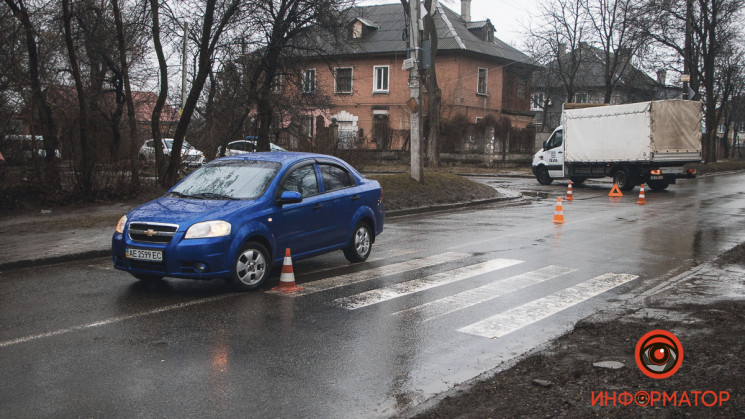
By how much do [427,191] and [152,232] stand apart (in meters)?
12.9

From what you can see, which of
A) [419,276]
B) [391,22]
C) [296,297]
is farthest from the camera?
[391,22]

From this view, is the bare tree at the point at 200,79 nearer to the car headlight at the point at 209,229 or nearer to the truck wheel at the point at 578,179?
the car headlight at the point at 209,229

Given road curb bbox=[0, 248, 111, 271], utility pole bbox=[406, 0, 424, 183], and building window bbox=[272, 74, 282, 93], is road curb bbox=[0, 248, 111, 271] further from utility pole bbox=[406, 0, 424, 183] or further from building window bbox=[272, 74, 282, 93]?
utility pole bbox=[406, 0, 424, 183]

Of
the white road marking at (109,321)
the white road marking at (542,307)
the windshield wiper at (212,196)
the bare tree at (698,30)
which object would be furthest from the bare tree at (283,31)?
the bare tree at (698,30)

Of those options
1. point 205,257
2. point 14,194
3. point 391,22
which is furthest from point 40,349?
point 391,22

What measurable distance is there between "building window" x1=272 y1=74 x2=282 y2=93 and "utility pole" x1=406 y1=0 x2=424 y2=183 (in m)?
4.10

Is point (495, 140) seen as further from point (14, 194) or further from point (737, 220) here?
point (14, 194)

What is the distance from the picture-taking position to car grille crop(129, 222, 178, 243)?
7922 millimetres

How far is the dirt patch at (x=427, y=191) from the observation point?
18819mm

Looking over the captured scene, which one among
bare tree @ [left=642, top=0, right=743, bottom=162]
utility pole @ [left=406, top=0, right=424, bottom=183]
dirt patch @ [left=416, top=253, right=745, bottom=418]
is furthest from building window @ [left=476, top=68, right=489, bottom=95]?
dirt patch @ [left=416, top=253, right=745, bottom=418]

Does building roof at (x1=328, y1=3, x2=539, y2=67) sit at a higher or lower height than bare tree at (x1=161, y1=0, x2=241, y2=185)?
higher

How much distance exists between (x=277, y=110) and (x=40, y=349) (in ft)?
51.7

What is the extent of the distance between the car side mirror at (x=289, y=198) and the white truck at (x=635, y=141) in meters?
20.1

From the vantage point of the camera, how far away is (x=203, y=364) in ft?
18.1
